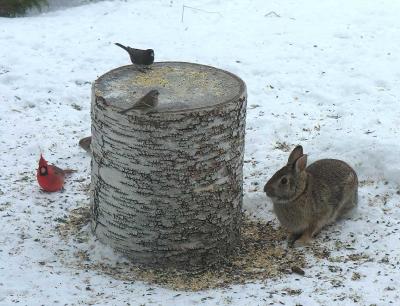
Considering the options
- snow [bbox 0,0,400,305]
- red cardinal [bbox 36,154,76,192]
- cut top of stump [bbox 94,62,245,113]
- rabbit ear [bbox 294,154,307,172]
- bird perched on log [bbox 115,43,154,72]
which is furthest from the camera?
red cardinal [bbox 36,154,76,192]

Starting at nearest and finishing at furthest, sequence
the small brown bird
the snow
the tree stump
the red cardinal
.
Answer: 1. the snow
2. the tree stump
3. the red cardinal
4. the small brown bird

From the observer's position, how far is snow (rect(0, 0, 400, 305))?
13.7ft

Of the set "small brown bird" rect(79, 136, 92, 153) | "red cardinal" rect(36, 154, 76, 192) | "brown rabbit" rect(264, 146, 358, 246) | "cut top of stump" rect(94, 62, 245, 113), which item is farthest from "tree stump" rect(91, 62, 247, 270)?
"small brown bird" rect(79, 136, 92, 153)

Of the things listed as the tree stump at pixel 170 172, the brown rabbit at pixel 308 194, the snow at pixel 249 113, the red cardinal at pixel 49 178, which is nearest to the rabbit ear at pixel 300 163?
the brown rabbit at pixel 308 194

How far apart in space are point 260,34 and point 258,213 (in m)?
4.37

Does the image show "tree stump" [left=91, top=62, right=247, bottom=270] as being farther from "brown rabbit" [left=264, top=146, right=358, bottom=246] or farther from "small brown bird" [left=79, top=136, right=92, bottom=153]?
"small brown bird" [left=79, top=136, right=92, bottom=153]

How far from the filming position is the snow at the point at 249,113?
13.7 ft

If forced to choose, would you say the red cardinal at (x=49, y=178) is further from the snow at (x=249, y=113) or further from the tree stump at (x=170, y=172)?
the tree stump at (x=170, y=172)

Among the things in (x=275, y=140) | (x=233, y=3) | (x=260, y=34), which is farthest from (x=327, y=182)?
(x=233, y=3)

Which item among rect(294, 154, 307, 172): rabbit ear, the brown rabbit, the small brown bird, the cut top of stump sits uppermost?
the cut top of stump

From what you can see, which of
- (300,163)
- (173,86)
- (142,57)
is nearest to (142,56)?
(142,57)

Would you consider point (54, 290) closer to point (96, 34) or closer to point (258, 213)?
point (258, 213)

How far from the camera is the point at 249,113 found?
23.7 ft

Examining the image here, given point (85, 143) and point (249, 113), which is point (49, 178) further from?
point (249, 113)
